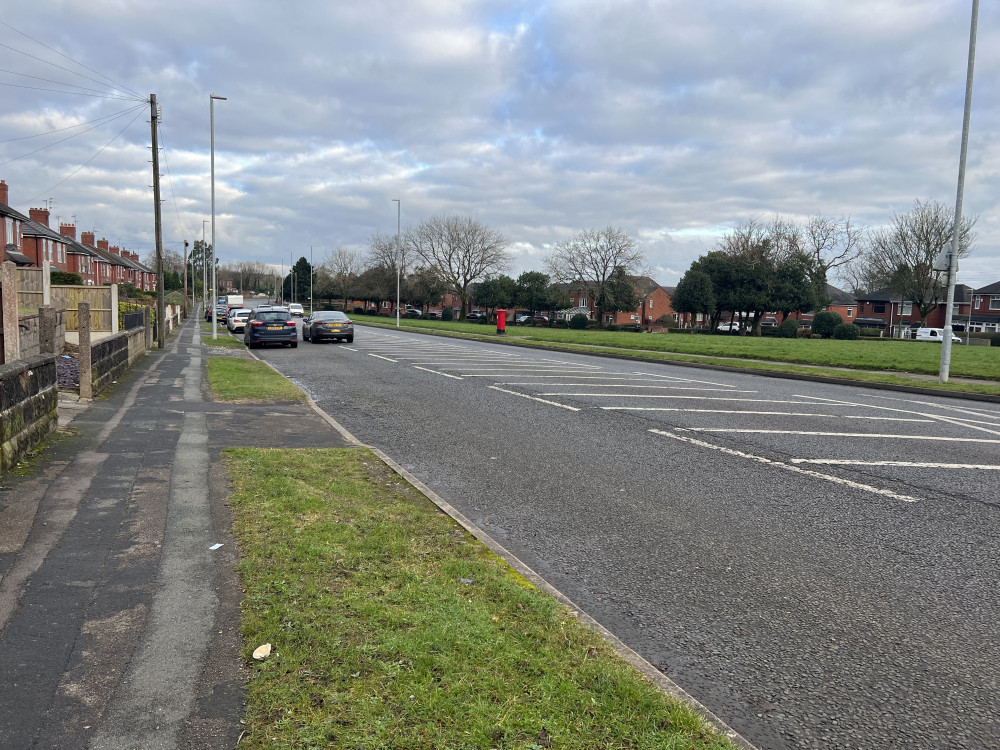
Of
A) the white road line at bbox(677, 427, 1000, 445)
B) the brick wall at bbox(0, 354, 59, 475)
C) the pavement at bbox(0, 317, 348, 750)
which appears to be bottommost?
the pavement at bbox(0, 317, 348, 750)

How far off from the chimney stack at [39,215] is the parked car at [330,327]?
4139cm

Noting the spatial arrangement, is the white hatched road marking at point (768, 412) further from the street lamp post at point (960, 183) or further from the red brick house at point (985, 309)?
the red brick house at point (985, 309)

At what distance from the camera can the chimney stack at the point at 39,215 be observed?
58031 mm

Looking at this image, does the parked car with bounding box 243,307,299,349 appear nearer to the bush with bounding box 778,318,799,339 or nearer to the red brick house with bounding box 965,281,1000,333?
the bush with bounding box 778,318,799,339

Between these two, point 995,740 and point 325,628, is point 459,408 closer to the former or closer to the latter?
point 325,628

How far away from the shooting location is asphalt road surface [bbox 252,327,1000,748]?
3217mm

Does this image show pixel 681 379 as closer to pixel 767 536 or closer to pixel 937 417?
pixel 937 417

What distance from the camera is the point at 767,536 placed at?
5.29m

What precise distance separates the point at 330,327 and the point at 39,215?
44071 mm

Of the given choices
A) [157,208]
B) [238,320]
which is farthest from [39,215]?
[157,208]

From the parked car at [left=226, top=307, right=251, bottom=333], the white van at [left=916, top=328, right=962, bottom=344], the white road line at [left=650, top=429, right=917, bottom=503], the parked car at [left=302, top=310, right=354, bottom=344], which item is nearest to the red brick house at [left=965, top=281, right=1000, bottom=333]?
the white van at [left=916, top=328, right=962, bottom=344]

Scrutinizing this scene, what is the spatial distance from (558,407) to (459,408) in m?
1.68

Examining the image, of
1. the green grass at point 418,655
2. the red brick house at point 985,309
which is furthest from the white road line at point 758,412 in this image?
the red brick house at point 985,309

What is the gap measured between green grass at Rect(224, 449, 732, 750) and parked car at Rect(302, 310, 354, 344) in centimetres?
2595
